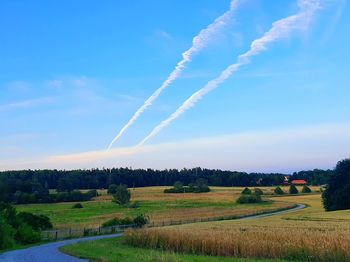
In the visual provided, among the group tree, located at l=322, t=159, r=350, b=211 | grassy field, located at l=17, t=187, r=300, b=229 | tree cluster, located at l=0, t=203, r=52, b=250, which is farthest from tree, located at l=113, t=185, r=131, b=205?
tree cluster, located at l=0, t=203, r=52, b=250

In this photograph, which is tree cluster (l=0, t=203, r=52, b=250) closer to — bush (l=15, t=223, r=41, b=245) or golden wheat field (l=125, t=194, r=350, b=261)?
bush (l=15, t=223, r=41, b=245)

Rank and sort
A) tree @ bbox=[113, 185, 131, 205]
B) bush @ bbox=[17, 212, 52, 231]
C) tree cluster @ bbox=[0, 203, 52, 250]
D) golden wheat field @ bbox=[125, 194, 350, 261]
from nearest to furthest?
golden wheat field @ bbox=[125, 194, 350, 261]
tree cluster @ bbox=[0, 203, 52, 250]
bush @ bbox=[17, 212, 52, 231]
tree @ bbox=[113, 185, 131, 205]

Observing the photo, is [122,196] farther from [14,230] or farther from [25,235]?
[14,230]

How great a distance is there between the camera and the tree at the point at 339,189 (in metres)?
88.9

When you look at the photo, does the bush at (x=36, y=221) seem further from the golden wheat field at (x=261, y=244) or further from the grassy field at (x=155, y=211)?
the golden wheat field at (x=261, y=244)

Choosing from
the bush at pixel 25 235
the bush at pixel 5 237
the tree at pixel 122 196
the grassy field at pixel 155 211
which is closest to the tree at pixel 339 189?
the grassy field at pixel 155 211

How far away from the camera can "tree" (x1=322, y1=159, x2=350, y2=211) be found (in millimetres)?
88875

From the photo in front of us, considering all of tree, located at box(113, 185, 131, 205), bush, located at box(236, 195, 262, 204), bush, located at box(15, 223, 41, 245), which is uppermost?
tree, located at box(113, 185, 131, 205)

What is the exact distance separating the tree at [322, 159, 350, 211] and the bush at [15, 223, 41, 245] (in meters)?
59.7

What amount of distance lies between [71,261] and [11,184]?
155767mm

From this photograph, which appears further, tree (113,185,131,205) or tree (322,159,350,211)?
tree (113,185,131,205)

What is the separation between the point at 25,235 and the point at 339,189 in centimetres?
6274

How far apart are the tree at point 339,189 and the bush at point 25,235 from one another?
5968 cm

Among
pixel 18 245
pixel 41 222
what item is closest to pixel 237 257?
pixel 18 245
